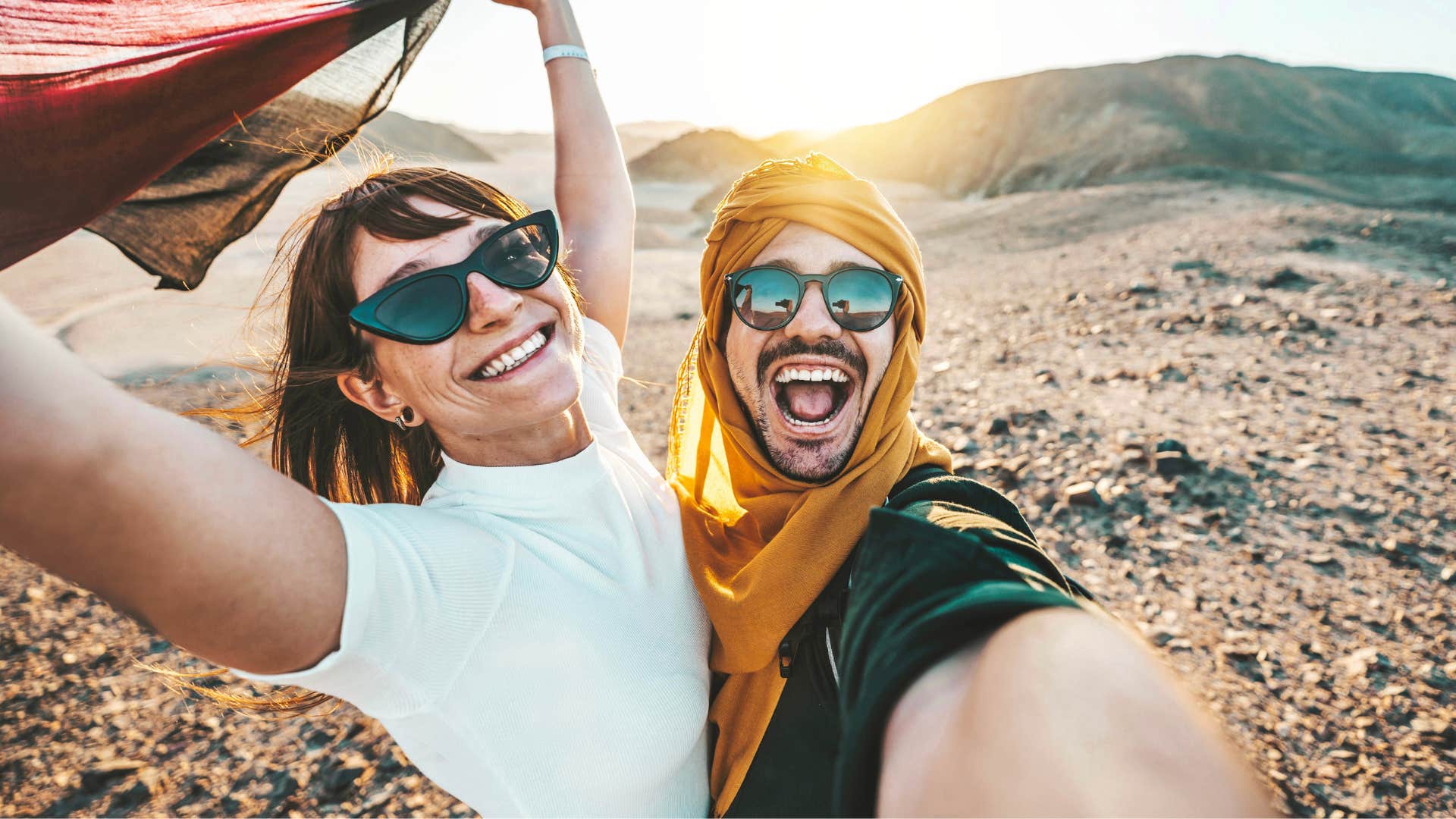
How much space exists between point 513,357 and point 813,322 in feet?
3.27

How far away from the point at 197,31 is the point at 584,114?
4.50 ft

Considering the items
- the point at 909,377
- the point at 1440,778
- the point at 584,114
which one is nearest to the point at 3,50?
the point at 584,114

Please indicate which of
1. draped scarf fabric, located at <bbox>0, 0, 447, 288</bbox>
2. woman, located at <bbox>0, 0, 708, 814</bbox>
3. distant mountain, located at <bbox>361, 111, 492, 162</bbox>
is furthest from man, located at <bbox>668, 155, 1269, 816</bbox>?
distant mountain, located at <bbox>361, 111, 492, 162</bbox>

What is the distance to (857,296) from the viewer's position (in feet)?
7.55

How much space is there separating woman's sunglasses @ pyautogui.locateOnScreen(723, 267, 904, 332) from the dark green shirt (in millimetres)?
645

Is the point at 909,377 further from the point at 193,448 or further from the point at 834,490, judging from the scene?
the point at 193,448

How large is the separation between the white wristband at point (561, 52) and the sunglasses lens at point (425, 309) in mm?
1770

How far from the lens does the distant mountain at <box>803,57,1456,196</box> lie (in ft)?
76.8

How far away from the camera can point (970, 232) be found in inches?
658

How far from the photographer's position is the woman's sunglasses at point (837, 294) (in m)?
2.29

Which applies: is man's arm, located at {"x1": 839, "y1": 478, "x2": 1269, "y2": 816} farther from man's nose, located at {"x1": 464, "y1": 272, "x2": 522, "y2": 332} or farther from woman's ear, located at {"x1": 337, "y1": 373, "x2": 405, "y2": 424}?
woman's ear, located at {"x1": 337, "y1": 373, "x2": 405, "y2": 424}

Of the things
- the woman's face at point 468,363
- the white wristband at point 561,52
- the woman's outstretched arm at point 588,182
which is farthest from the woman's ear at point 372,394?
the white wristband at point 561,52

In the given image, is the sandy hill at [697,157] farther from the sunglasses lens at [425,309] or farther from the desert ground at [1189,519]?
the sunglasses lens at [425,309]

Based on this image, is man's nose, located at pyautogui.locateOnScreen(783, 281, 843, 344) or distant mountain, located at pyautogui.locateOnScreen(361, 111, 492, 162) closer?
man's nose, located at pyautogui.locateOnScreen(783, 281, 843, 344)
